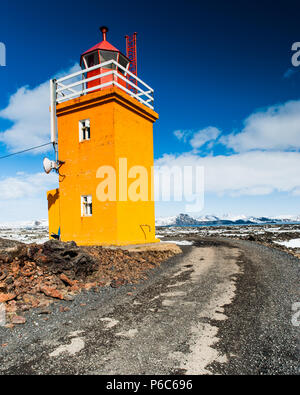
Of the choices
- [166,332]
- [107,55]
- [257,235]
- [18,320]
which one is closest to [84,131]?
[107,55]

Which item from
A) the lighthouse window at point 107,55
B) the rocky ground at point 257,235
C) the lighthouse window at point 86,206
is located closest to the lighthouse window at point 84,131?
the lighthouse window at point 86,206

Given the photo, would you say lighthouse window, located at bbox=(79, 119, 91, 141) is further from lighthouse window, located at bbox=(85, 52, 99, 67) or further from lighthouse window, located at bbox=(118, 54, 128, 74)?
lighthouse window, located at bbox=(118, 54, 128, 74)

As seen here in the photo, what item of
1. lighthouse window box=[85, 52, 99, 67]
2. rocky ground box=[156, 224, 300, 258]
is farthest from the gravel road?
lighthouse window box=[85, 52, 99, 67]

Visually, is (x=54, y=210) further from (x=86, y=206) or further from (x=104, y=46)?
(x=104, y=46)

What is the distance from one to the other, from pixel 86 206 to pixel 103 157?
9.52ft

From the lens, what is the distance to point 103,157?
1248 cm

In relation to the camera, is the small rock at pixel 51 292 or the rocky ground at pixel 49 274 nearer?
the rocky ground at pixel 49 274

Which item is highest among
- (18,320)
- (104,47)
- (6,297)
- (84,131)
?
(104,47)

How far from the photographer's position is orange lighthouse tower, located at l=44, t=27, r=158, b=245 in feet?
40.3

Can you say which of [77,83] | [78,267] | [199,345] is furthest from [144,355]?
[77,83]

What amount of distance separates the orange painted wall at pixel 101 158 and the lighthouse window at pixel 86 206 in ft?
0.70

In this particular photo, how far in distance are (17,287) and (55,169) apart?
9229 millimetres

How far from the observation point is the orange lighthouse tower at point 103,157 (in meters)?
12.3

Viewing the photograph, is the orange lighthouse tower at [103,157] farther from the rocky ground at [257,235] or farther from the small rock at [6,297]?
the rocky ground at [257,235]
